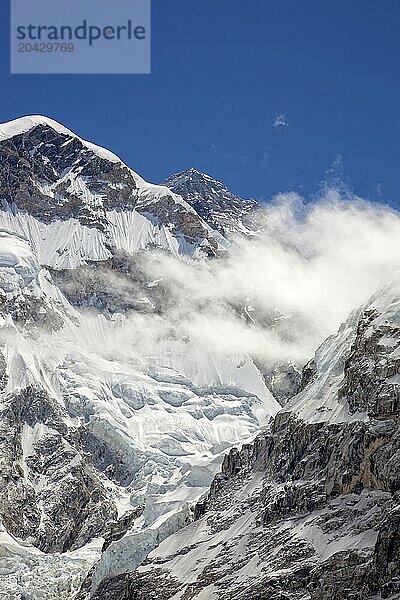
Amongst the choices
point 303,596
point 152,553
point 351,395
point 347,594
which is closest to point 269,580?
point 303,596

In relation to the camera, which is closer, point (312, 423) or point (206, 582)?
point (206, 582)

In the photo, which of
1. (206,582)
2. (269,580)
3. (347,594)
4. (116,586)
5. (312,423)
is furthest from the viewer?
(116,586)

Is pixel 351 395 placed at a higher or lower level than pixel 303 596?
higher

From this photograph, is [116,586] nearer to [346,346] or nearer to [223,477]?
[223,477]

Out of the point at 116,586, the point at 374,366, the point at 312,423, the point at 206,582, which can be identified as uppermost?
the point at 374,366

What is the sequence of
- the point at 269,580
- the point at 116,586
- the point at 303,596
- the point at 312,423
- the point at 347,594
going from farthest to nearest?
the point at 116,586 < the point at 312,423 < the point at 269,580 < the point at 303,596 < the point at 347,594

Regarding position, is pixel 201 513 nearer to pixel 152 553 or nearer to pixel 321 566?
pixel 152 553
